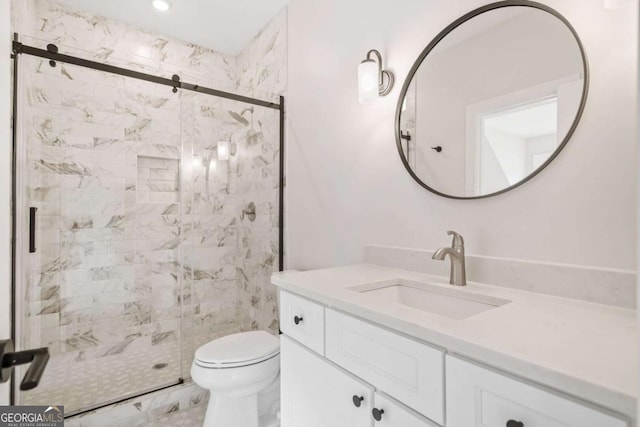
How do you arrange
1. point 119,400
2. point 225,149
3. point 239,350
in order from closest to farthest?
point 239,350, point 119,400, point 225,149

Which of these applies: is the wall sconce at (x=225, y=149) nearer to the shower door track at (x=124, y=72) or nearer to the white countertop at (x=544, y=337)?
the shower door track at (x=124, y=72)

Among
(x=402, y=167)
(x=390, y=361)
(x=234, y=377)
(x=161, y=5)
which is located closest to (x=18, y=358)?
(x=390, y=361)

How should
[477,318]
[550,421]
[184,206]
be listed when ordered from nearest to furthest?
1. [550,421]
2. [477,318]
3. [184,206]

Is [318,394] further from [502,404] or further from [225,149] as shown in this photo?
[225,149]

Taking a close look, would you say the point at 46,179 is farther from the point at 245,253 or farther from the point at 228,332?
the point at 228,332

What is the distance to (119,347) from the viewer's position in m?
2.37

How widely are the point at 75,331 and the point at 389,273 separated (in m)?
2.27

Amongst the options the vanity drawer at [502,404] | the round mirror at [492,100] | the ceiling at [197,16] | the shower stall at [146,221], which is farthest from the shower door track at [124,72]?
the vanity drawer at [502,404]

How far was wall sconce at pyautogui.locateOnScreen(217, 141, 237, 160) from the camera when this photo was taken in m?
2.36

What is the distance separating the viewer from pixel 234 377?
1510mm

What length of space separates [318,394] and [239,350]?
0.70 m

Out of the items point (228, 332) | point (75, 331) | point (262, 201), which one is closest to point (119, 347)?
point (75, 331)

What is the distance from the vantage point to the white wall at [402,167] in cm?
88

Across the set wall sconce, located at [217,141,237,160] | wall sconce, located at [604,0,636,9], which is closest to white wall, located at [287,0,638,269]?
wall sconce, located at [604,0,636,9]
